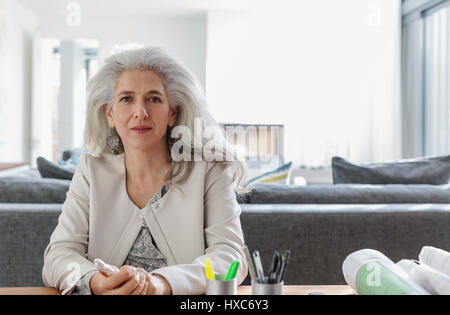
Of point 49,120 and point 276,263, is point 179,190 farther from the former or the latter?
point 49,120

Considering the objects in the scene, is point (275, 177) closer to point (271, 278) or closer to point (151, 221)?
point (151, 221)

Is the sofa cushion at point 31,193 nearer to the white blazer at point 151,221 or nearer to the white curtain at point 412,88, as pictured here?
the white blazer at point 151,221

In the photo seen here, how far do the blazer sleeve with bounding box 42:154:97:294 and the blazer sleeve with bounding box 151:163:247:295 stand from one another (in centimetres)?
18

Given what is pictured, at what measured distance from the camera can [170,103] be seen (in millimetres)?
1312

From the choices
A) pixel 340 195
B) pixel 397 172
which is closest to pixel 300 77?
pixel 397 172

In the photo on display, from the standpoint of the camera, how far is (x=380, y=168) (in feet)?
6.59

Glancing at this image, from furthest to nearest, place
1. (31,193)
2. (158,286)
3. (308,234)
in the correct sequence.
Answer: (31,193) → (308,234) → (158,286)

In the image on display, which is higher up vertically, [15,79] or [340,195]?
[15,79]

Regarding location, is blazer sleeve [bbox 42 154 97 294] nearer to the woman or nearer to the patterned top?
the woman

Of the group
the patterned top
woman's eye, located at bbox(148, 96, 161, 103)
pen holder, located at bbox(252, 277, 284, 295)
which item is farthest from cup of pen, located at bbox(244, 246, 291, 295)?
woman's eye, located at bbox(148, 96, 161, 103)

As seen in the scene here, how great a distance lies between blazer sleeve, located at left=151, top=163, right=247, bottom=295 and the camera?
0.98 metres

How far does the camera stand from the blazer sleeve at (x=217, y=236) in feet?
3.23

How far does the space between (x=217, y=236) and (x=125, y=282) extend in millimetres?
330

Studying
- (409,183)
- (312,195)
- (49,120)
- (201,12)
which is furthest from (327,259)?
(49,120)
